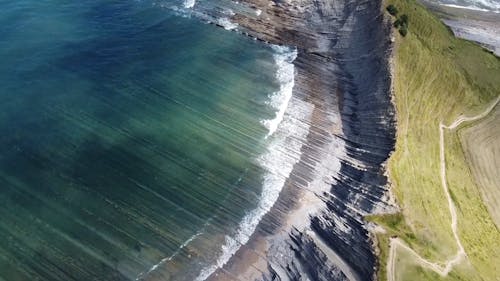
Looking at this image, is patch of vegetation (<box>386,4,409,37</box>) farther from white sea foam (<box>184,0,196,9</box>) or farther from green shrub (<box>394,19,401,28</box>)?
white sea foam (<box>184,0,196,9</box>)

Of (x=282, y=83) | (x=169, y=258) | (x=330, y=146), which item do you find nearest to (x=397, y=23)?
(x=282, y=83)

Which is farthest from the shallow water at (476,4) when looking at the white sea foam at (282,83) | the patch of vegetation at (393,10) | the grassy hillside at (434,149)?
the white sea foam at (282,83)

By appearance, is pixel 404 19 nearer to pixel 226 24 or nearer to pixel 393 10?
pixel 393 10

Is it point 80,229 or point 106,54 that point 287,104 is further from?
point 80,229

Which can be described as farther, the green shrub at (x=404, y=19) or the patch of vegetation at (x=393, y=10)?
the patch of vegetation at (x=393, y=10)

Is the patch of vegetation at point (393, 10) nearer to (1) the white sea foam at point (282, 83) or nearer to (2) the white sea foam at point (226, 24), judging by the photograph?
(1) the white sea foam at point (282, 83)
